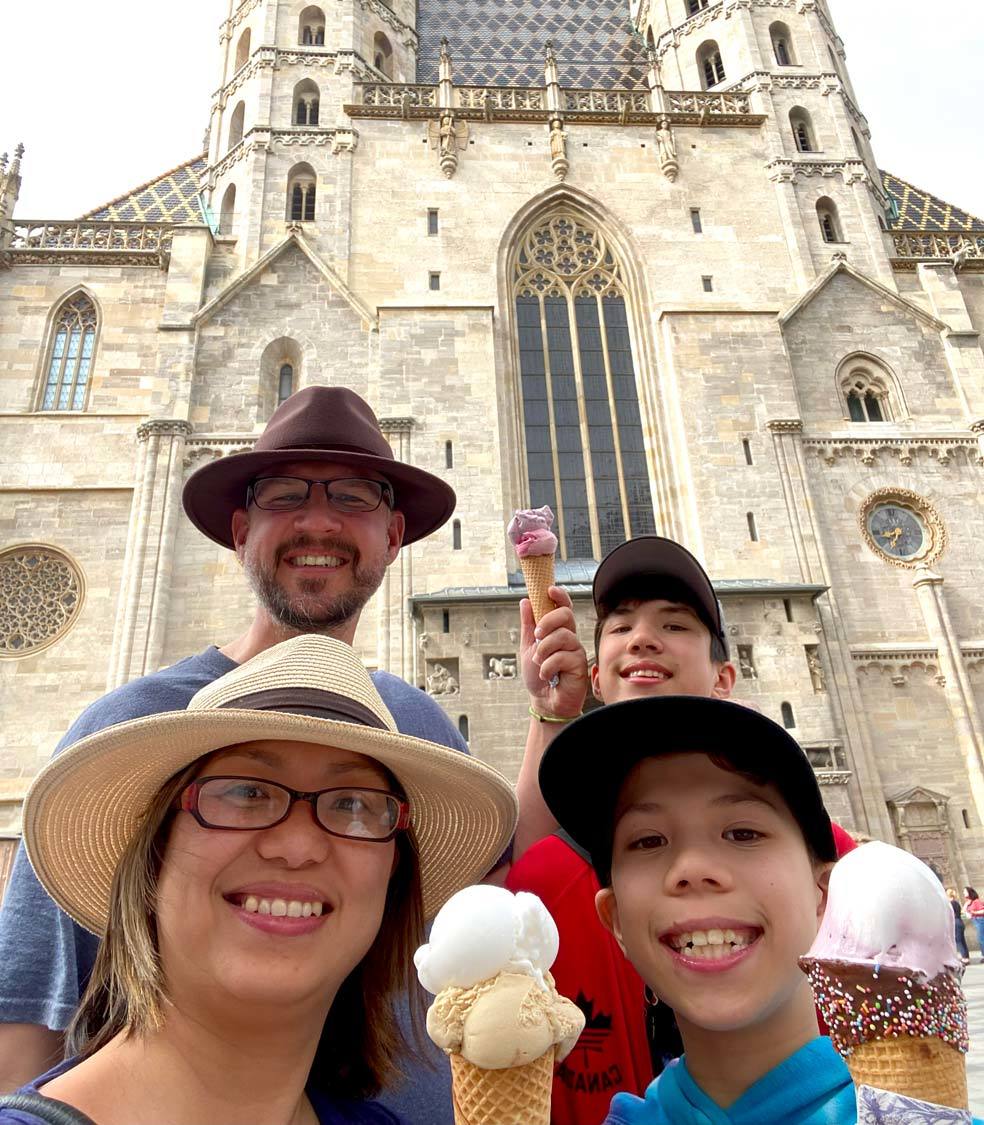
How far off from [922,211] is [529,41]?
12.6 metres

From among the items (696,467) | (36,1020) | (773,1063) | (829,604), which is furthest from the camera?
(696,467)

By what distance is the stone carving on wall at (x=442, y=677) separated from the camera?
11531mm

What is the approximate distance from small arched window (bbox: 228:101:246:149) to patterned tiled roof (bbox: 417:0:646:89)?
18.5ft

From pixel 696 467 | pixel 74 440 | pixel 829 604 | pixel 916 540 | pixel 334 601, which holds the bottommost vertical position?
pixel 334 601

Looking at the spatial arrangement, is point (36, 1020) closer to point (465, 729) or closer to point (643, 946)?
point (643, 946)

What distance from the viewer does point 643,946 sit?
141 cm

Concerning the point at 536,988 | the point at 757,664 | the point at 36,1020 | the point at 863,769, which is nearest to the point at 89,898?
the point at 36,1020

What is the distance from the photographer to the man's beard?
96.7 inches

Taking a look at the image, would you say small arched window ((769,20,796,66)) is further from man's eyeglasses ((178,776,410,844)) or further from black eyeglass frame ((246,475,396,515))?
man's eyeglasses ((178,776,410,844))

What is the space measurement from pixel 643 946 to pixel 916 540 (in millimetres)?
14967

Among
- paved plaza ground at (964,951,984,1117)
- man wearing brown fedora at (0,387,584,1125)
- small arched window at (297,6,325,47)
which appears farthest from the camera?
small arched window at (297,6,325,47)

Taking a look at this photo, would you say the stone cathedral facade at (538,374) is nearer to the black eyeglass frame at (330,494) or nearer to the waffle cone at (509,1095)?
the black eyeglass frame at (330,494)

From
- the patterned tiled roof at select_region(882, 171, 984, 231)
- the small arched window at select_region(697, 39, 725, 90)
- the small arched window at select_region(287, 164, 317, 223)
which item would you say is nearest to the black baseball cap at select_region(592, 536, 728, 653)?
the small arched window at select_region(287, 164, 317, 223)

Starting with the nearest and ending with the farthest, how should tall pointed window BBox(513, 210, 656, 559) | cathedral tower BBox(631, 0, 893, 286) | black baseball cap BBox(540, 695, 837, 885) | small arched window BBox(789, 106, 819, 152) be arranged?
black baseball cap BBox(540, 695, 837, 885) → tall pointed window BBox(513, 210, 656, 559) → cathedral tower BBox(631, 0, 893, 286) → small arched window BBox(789, 106, 819, 152)
